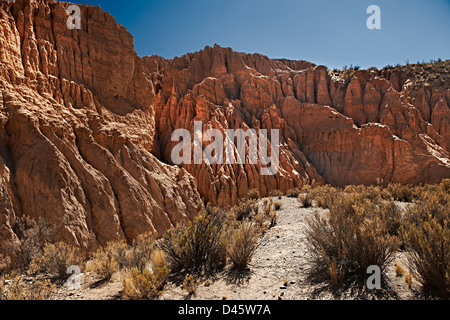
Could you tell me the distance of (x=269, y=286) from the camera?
4.87 metres

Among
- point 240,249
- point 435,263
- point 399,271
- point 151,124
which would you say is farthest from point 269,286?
point 151,124

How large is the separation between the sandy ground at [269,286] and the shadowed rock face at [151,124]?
26.9 ft

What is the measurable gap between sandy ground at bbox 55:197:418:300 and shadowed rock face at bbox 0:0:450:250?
8207mm

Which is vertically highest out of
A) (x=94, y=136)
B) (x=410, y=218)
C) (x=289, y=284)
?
(x=94, y=136)

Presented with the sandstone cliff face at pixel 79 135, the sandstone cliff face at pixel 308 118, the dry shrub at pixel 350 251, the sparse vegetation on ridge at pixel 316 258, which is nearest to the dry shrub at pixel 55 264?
the sparse vegetation on ridge at pixel 316 258

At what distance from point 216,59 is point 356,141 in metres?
24.0

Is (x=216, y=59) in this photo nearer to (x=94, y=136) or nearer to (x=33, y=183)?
(x=94, y=136)

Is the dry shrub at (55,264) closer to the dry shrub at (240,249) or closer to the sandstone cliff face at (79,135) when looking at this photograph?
the dry shrub at (240,249)

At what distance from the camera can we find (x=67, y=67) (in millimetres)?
18594

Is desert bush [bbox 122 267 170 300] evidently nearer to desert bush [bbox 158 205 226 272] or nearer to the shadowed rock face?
desert bush [bbox 158 205 226 272]

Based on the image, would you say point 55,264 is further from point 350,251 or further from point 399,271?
point 399,271

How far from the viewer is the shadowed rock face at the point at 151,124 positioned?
44.8ft

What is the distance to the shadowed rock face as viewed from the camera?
1364cm

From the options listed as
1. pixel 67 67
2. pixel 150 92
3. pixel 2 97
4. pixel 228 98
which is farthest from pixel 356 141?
pixel 2 97
